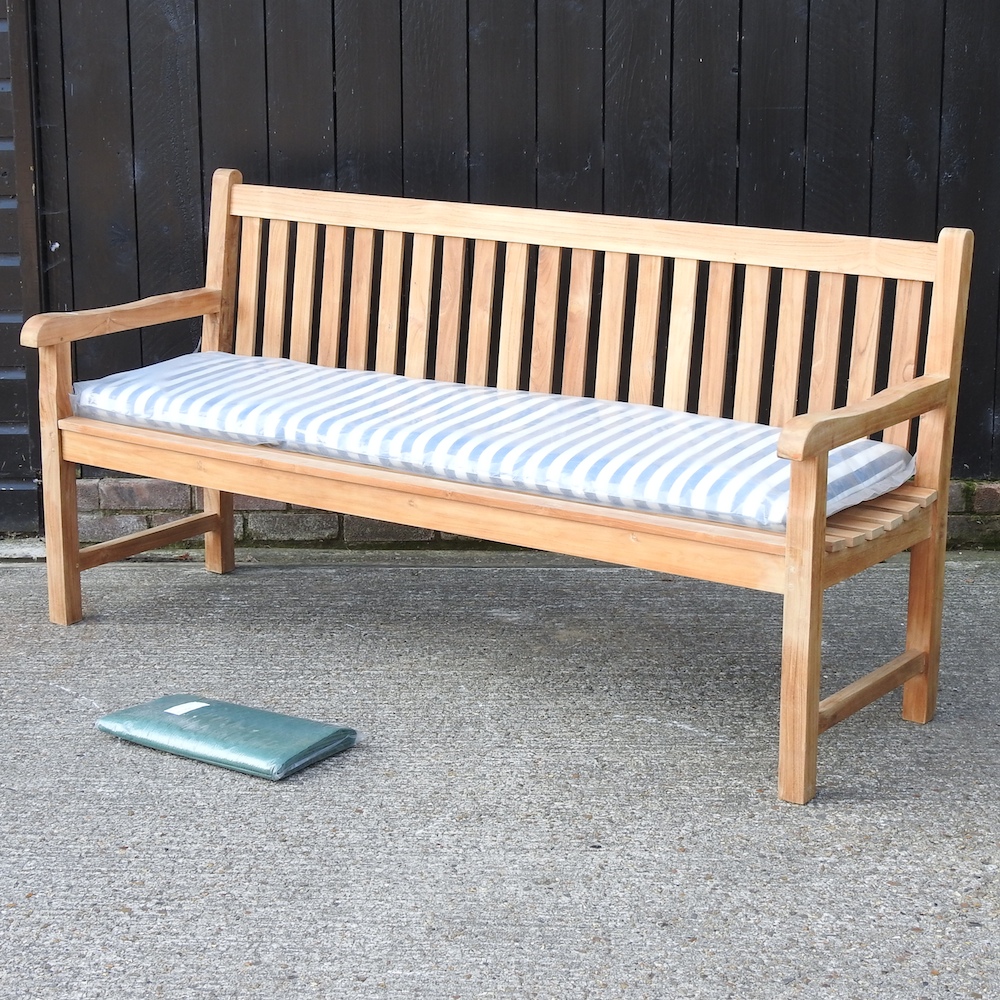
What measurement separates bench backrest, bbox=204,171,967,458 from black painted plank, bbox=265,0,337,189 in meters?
0.31

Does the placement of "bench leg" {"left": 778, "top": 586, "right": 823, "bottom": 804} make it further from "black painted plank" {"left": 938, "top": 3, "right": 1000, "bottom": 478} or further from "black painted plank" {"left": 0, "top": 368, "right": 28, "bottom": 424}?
"black painted plank" {"left": 0, "top": 368, "right": 28, "bottom": 424}

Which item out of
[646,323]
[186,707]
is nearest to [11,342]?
[186,707]

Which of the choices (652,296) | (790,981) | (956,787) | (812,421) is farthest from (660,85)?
(790,981)

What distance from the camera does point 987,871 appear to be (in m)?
2.41

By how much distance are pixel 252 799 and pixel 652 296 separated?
1.48 m

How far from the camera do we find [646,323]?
3.30 m

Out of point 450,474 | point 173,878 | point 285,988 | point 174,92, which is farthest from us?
point 174,92

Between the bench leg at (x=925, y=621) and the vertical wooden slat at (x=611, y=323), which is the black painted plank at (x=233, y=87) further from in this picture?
the bench leg at (x=925, y=621)

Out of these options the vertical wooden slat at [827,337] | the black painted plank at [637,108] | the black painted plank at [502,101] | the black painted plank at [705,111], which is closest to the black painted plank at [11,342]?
the black painted plank at [502,101]

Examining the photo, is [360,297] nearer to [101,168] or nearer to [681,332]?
[681,332]

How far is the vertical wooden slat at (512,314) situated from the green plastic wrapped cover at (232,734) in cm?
104

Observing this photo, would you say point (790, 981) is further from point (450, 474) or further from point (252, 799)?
point (450, 474)

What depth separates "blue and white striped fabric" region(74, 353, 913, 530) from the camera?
270 cm

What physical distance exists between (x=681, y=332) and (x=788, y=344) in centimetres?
26
